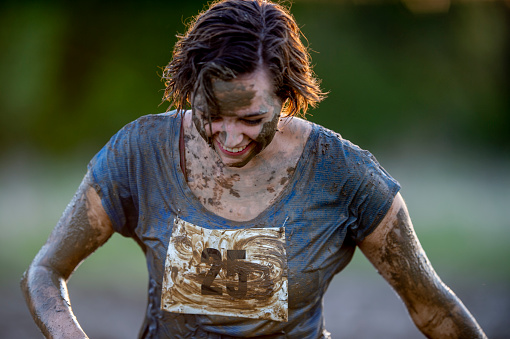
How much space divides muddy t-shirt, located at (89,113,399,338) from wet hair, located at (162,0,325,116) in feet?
0.79

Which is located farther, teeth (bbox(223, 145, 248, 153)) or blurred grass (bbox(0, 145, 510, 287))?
blurred grass (bbox(0, 145, 510, 287))

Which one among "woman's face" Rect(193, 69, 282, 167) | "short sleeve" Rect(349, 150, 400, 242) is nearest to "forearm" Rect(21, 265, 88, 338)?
"woman's face" Rect(193, 69, 282, 167)

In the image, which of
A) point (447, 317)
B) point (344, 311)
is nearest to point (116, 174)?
point (447, 317)

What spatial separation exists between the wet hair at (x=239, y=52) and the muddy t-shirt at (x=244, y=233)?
24 centimetres

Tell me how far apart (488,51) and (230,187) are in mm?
5987

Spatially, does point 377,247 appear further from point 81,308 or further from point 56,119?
point 56,119

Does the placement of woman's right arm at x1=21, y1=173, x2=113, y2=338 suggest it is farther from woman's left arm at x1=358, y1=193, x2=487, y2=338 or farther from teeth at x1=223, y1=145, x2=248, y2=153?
woman's left arm at x1=358, y1=193, x2=487, y2=338

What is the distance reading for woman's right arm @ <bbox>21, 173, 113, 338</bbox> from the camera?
1.98 metres

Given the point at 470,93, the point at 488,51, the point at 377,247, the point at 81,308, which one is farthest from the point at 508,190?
the point at 377,247

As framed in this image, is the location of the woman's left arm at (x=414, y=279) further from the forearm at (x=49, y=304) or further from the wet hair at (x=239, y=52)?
the forearm at (x=49, y=304)

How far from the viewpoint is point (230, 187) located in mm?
1996

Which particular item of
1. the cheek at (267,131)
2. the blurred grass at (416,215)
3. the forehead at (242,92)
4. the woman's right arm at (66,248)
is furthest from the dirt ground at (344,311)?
the forehead at (242,92)

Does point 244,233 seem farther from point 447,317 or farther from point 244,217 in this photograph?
point 447,317

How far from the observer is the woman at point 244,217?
1.85 metres
